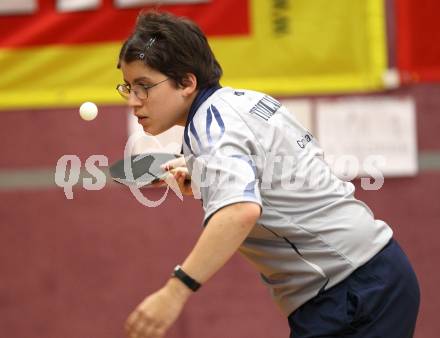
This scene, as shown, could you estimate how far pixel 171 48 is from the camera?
2334 mm

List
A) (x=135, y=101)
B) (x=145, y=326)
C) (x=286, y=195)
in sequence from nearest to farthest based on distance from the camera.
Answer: (x=145, y=326)
(x=286, y=195)
(x=135, y=101)

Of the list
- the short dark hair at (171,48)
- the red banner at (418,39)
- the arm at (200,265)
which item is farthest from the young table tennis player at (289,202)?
the red banner at (418,39)

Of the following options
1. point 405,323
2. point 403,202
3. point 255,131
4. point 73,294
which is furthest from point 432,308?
point 255,131

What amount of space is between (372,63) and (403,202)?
2.73 feet

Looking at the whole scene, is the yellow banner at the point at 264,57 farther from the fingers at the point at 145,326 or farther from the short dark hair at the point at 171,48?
the fingers at the point at 145,326

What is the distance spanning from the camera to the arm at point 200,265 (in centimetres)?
194

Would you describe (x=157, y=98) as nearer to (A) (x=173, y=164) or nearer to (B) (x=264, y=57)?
(A) (x=173, y=164)

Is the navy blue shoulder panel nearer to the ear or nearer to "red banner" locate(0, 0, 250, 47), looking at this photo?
the ear

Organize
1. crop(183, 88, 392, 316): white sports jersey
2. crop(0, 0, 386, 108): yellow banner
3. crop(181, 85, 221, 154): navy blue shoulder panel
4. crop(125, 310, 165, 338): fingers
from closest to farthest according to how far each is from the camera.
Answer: crop(125, 310, 165, 338): fingers → crop(183, 88, 392, 316): white sports jersey → crop(181, 85, 221, 154): navy blue shoulder panel → crop(0, 0, 386, 108): yellow banner

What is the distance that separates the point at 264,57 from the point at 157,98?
2.26m

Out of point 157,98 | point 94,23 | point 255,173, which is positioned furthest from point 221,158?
point 94,23

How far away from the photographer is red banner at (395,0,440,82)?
4.57 metres

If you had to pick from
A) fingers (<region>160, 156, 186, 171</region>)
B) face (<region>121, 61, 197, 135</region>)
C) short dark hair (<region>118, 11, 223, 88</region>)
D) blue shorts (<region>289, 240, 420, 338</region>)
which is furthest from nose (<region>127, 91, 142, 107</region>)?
blue shorts (<region>289, 240, 420, 338</region>)

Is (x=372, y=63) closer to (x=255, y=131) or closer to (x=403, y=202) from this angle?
(x=403, y=202)
